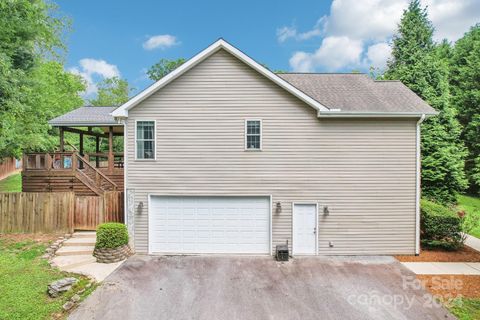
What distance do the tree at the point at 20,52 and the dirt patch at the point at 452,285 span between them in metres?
17.6

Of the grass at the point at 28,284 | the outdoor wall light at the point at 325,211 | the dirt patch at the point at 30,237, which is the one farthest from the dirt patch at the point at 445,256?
the dirt patch at the point at 30,237

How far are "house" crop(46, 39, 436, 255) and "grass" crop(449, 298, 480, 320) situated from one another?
10.2ft

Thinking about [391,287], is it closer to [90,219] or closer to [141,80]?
[90,219]

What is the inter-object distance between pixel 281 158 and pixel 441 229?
22.1 ft

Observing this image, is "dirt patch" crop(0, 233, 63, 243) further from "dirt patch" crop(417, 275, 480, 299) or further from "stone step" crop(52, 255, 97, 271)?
"dirt patch" crop(417, 275, 480, 299)

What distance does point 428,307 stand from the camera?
6137 millimetres

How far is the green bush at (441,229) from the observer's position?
9.53 metres

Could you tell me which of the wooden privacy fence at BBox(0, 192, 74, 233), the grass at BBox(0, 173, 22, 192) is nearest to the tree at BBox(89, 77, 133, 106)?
the grass at BBox(0, 173, 22, 192)

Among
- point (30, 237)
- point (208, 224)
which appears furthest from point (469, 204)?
point (30, 237)

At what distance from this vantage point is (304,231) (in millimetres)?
9398

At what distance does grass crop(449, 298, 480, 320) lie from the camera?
572 centimetres

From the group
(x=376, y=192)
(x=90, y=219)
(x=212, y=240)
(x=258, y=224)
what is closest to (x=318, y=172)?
(x=376, y=192)

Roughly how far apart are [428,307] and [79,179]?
13486 mm

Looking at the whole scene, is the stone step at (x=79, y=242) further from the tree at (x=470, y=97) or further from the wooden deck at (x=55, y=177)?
the tree at (x=470, y=97)
